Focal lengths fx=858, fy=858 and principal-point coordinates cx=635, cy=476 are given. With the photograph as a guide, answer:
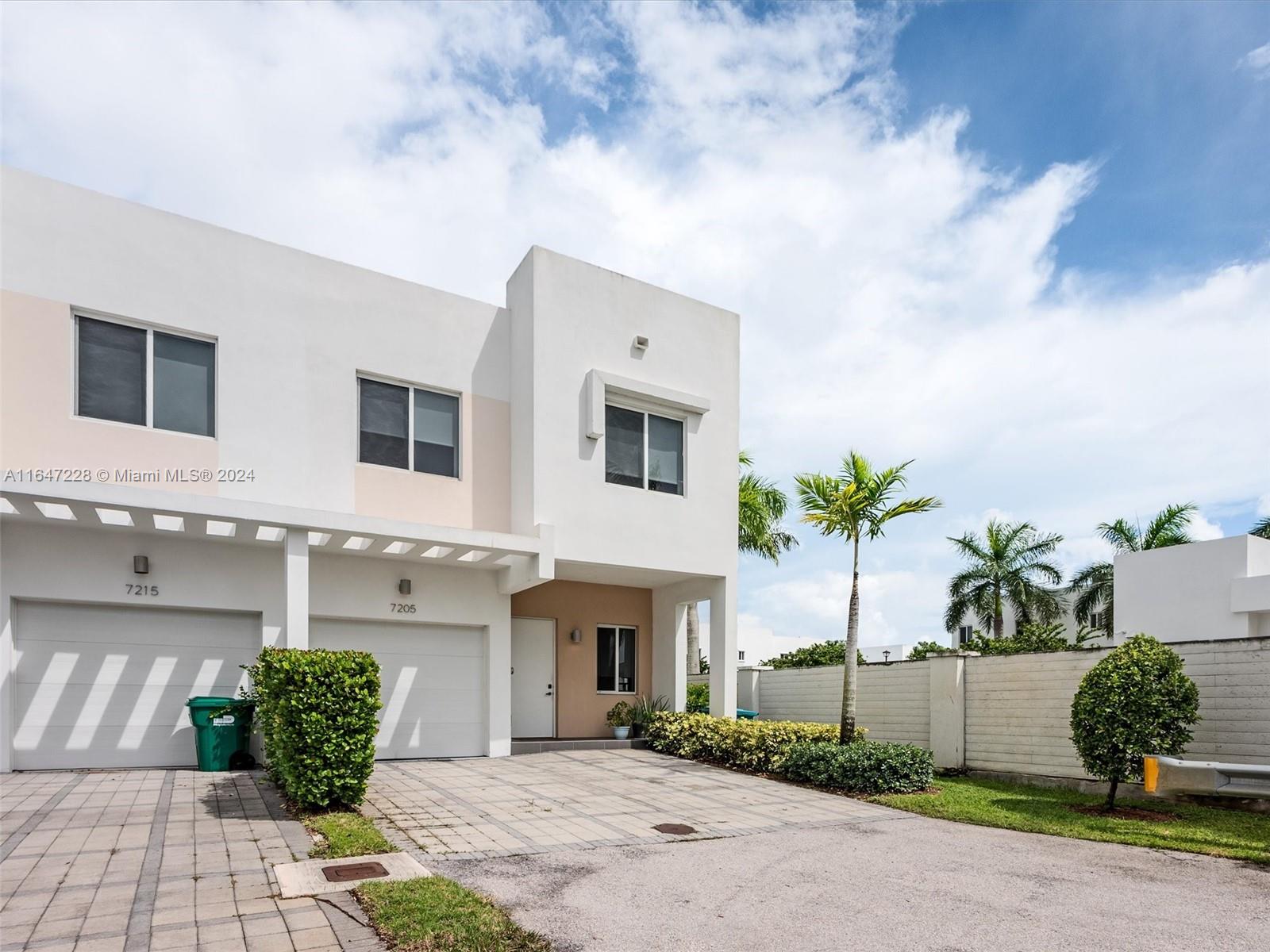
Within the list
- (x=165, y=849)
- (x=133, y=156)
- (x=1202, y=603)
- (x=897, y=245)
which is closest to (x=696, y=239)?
(x=897, y=245)

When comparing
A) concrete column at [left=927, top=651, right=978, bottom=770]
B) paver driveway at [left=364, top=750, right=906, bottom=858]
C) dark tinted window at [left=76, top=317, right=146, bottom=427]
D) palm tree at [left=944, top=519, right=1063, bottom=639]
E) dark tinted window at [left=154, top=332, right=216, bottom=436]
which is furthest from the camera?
palm tree at [left=944, top=519, right=1063, bottom=639]

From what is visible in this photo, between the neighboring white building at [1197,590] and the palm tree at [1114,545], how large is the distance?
8.86 m

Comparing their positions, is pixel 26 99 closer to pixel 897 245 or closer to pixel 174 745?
pixel 174 745

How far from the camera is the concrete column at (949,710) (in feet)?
43.1

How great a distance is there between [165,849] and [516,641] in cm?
828

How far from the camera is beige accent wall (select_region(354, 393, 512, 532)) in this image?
12102 millimetres

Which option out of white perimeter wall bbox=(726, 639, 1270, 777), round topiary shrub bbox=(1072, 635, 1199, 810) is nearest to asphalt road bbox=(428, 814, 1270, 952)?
round topiary shrub bbox=(1072, 635, 1199, 810)

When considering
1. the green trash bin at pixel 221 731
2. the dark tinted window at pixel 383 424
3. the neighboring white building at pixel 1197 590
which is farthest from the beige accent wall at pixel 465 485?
the neighboring white building at pixel 1197 590

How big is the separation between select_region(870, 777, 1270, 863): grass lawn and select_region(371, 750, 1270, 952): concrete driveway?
0.35 metres

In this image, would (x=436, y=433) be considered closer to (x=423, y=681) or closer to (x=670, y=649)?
(x=423, y=681)

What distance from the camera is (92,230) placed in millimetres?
10336

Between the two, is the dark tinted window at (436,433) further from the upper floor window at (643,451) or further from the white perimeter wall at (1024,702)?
the white perimeter wall at (1024,702)

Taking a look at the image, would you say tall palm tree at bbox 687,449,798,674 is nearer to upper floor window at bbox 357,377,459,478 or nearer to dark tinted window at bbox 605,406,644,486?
dark tinted window at bbox 605,406,644,486

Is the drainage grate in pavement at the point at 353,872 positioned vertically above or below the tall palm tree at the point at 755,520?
below
